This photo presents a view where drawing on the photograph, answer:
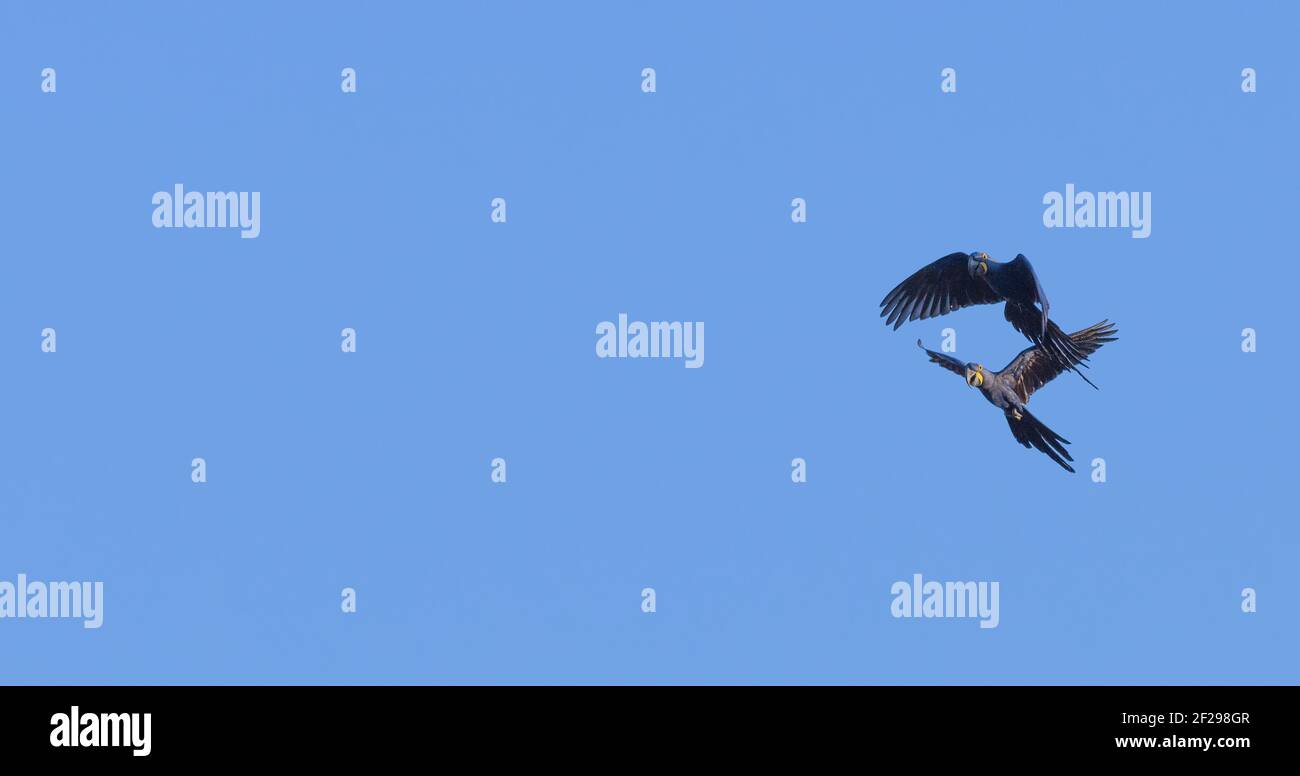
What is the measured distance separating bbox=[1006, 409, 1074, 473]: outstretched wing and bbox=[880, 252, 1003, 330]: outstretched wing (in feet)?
5.68

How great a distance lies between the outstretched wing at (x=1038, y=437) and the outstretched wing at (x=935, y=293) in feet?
5.68

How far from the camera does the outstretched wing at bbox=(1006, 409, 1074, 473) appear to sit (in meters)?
23.4

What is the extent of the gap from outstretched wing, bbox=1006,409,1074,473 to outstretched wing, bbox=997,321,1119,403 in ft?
0.87

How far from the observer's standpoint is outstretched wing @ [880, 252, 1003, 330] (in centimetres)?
2495

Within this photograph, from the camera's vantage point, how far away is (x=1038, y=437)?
23.5m

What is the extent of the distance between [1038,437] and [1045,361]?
879 millimetres

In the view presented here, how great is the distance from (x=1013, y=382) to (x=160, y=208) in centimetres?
1236

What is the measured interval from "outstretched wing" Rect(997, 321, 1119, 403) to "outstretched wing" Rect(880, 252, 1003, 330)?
112cm

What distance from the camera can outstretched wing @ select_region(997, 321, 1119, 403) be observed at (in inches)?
936

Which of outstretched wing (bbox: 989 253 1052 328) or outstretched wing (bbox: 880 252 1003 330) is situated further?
outstretched wing (bbox: 880 252 1003 330)

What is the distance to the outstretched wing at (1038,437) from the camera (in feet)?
76.8
